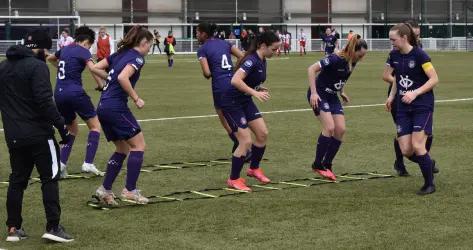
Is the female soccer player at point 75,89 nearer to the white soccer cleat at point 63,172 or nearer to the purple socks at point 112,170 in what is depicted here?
the white soccer cleat at point 63,172

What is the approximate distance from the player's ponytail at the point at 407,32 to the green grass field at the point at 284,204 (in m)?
1.76

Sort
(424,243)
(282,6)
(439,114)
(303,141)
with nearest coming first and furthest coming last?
(424,243)
(303,141)
(439,114)
(282,6)

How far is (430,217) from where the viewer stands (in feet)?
27.6

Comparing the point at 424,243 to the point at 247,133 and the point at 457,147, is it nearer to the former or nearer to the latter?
the point at 247,133

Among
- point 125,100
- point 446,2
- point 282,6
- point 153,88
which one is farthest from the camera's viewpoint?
point 446,2

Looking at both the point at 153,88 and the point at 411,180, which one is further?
the point at 153,88

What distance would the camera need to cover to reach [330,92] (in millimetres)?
10945

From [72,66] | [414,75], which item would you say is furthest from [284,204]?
[72,66]

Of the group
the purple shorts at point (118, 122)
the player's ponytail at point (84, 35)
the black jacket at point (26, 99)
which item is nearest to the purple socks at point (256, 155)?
the purple shorts at point (118, 122)

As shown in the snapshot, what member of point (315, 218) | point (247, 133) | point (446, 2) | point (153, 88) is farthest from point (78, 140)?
point (446, 2)

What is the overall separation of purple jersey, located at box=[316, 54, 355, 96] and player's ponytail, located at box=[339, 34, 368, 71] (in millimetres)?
68

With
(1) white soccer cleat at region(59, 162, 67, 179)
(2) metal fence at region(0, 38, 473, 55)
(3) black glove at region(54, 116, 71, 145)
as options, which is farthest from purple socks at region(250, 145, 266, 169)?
(2) metal fence at region(0, 38, 473, 55)

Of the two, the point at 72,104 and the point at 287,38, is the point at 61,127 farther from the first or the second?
→ the point at 287,38

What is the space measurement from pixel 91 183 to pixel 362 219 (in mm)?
3928
